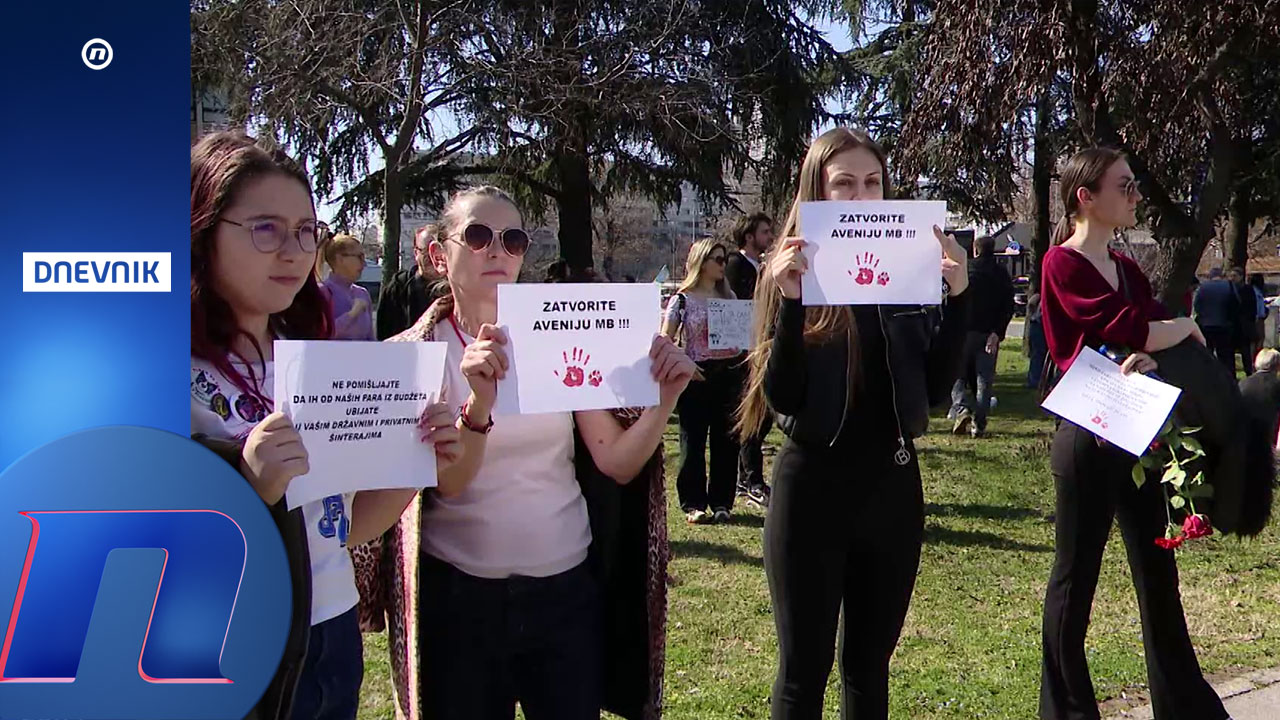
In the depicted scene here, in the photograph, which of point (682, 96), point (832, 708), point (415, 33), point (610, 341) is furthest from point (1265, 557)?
point (682, 96)

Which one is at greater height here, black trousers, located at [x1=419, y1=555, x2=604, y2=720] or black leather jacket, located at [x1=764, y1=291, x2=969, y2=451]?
black leather jacket, located at [x1=764, y1=291, x2=969, y2=451]

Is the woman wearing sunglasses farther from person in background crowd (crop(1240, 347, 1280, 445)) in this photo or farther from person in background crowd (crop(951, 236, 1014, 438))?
person in background crowd (crop(951, 236, 1014, 438))

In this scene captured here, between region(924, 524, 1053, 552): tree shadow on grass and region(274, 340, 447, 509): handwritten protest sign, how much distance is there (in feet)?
18.4

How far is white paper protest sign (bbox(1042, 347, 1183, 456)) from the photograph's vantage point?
3.59 meters

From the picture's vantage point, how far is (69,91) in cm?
162

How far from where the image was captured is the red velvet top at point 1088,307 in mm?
3762

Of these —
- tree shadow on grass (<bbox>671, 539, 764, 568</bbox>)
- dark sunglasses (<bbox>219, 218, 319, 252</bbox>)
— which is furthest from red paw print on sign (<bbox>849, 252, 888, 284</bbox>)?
tree shadow on grass (<bbox>671, 539, 764, 568</bbox>)

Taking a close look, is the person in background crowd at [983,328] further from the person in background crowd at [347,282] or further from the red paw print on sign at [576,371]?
the red paw print on sign at [576,371]

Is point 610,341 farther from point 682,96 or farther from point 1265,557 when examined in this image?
point 682,96

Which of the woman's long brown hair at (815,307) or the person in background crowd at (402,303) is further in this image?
the person in background crowd at (402,303)

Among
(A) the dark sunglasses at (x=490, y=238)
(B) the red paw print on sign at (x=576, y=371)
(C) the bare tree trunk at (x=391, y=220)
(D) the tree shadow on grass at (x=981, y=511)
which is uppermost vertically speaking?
(C) the bare tree trunk at (x=391, y=220)

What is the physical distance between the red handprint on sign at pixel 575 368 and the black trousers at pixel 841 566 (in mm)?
908

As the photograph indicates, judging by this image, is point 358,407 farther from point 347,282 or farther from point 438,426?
point 347,282

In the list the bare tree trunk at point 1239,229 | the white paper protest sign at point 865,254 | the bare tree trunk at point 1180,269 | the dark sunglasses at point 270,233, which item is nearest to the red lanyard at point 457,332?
the dark sunglasses at point 270,233
